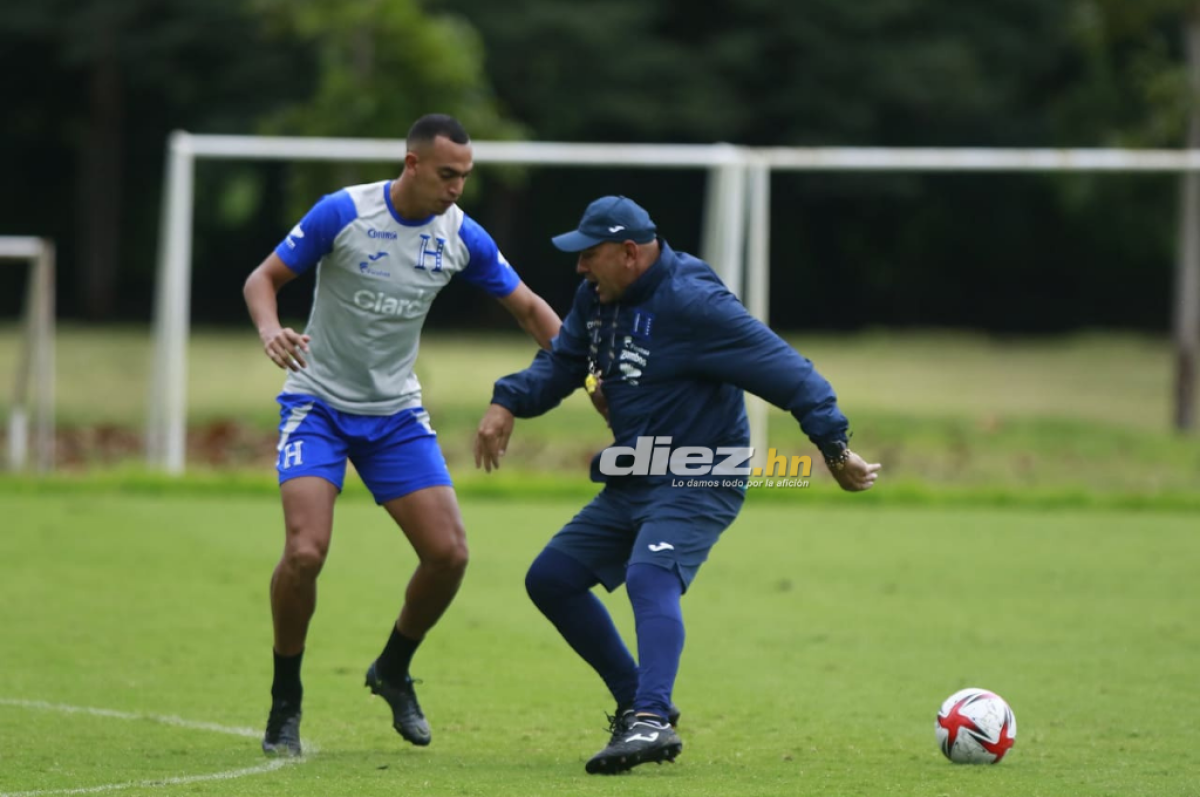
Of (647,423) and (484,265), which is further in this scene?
(484,265)

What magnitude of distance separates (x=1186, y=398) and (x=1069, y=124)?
86.9 feet

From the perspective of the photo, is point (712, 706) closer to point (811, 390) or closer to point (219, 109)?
point (811, 390)

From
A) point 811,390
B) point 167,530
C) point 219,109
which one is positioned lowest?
point 167,530

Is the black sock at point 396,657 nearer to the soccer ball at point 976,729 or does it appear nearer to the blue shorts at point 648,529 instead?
the blue shorts at point 648,529

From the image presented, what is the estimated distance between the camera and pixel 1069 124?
43.3 metres

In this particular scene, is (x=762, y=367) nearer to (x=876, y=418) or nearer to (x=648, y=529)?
(x=648, y=529)

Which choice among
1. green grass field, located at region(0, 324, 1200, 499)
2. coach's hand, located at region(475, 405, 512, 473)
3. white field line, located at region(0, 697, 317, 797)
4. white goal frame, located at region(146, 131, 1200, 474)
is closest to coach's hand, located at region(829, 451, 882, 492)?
coach's hand, located at region(475, 405, 512, 473)

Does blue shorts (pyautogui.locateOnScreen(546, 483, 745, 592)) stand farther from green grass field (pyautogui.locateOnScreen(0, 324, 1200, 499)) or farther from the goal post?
green grass field (pyautogui.locateOnScreen(0, 324, 1200, 499))

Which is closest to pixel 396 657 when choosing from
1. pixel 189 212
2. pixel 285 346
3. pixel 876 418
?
pixel 285 346

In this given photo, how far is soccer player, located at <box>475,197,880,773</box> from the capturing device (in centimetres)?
624

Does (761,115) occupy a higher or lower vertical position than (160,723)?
higher

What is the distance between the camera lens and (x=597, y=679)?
832 cm

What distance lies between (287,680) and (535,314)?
5.91 ft

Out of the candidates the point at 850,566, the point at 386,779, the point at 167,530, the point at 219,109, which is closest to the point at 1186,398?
the point at 850,566
